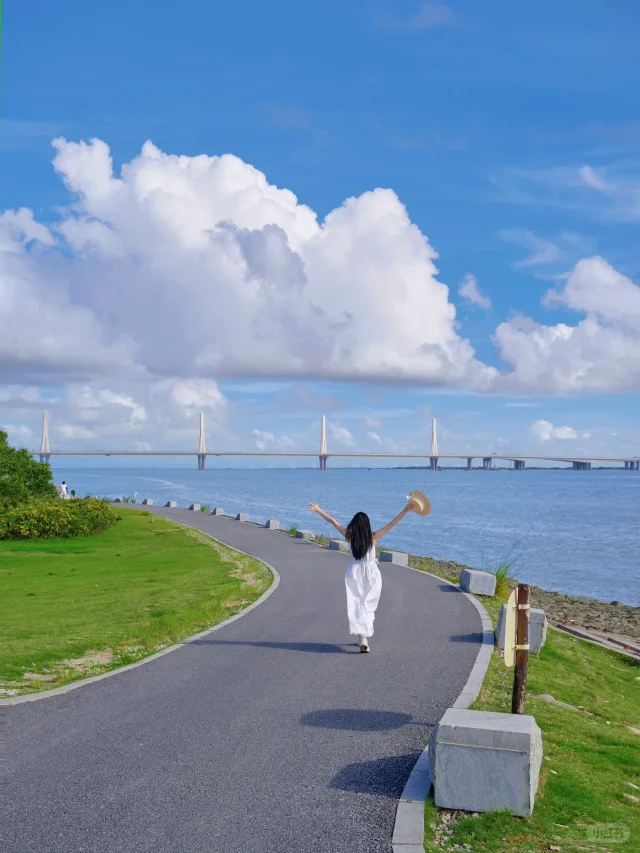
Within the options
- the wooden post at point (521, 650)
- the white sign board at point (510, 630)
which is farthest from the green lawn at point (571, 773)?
the white sign board at point (510, 630)

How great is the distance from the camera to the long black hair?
1169cm

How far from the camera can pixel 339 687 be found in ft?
32.3

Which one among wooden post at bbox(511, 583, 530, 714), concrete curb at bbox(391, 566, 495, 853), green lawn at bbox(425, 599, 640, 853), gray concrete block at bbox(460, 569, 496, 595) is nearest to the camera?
concrete curb at bbox(391, 566, 495, 853)

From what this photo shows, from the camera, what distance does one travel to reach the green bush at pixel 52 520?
31.7m

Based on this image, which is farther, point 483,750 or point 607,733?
point 607,733

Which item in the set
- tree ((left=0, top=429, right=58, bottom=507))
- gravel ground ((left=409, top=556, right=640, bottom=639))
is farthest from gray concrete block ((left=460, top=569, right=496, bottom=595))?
tree ((left=0, top=429, right=58, bottom=507))

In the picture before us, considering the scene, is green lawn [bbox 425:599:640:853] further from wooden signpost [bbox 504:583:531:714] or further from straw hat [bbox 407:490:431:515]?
straw hat [bbox 407:490:431:515]

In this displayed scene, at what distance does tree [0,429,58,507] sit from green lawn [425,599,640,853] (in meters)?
29.2

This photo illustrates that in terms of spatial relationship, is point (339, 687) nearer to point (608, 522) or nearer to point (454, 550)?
point (454, 550)

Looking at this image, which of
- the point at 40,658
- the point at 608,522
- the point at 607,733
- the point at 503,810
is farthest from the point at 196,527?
the point at 608,522

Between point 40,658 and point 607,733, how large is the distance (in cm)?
764

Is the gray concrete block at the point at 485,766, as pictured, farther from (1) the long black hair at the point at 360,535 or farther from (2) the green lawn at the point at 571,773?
(1) the long black hair at the point at 360,535

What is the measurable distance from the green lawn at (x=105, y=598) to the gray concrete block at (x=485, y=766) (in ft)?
18.8

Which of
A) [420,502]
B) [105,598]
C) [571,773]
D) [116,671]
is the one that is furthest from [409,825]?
[105,598]
